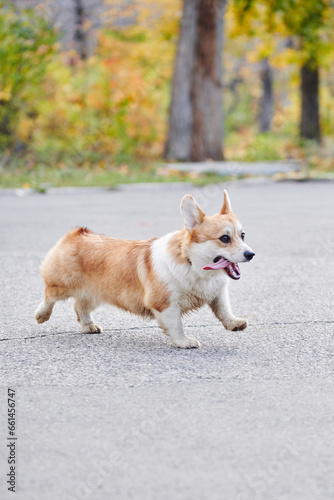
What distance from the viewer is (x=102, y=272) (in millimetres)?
4738

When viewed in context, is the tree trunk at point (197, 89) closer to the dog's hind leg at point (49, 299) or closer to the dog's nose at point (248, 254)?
the dog's hind leg at point (49, 299)

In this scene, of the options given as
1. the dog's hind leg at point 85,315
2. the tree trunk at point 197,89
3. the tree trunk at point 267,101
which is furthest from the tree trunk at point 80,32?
the dog's hind leg at point 85,315

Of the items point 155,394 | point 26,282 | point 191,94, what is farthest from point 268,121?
point 155,394

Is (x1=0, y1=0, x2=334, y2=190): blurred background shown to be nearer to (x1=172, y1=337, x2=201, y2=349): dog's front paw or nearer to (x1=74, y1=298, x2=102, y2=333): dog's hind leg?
(x1=74, y1=298, x2=102, y2=333): dog's hind leg

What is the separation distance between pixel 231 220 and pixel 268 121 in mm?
30928

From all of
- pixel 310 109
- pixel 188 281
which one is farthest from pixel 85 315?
pixel 310 109

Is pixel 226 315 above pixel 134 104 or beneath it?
beneath

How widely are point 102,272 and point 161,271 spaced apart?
458 millimetres

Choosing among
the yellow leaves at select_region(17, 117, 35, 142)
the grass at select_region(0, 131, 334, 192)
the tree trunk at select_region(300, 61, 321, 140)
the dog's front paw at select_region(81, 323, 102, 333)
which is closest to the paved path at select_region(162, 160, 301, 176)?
the grass at select_region(0, 131, 334, 192)

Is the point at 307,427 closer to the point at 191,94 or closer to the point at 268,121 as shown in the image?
the point at 191,94

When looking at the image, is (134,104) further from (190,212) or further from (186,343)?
(186,343)

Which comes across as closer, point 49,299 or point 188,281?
point 188,281

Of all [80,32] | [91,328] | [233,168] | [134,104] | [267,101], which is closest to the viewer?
[91,328]

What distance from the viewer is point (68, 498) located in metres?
2.65
